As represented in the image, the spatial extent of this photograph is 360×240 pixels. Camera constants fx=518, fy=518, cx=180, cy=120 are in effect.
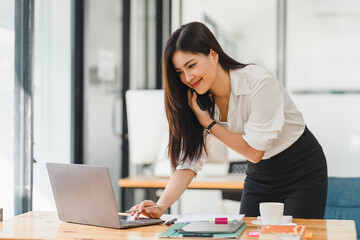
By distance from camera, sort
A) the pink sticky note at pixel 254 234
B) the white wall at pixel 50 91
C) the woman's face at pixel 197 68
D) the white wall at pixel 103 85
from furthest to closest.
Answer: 1. the white wall at pixel 103 85
2. the white wall at pixel 50 91
3. the woman's face at pixel 197 68
4. the pink sticky note at pixel 254 234

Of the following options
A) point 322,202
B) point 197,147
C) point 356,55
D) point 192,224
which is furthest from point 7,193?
point 356,55

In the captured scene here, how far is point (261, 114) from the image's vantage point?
1812 millimetres

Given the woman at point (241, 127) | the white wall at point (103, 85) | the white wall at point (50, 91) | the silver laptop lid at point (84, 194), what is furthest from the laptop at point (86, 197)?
the white wall at point (103, 85)

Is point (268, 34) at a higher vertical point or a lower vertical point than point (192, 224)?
higher

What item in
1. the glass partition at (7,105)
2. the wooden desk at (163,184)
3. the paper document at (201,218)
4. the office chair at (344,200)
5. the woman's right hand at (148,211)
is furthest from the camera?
the wooden desk at (163,184)

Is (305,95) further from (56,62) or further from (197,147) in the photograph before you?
(197,147)

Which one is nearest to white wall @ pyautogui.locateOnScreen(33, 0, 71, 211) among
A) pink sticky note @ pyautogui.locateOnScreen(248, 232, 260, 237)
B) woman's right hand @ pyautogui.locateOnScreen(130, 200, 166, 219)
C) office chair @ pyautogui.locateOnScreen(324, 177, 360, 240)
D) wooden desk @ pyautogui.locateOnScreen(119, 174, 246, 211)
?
wooden desk @ pyautogui.locateOnScreen(119, 174, 246, 211)

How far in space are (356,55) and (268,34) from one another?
2.62 ft

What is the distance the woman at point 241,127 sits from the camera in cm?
183

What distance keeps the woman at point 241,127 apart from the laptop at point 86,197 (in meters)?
0.16

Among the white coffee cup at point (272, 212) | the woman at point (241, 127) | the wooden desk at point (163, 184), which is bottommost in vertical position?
the wooden desk at point (163, 184)

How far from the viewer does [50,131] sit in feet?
10.0

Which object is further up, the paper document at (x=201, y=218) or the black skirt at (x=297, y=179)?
the black skirt at (x=297, y=179)

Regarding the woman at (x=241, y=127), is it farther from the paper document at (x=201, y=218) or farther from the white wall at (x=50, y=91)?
the white wall at (x=50, y=91)
